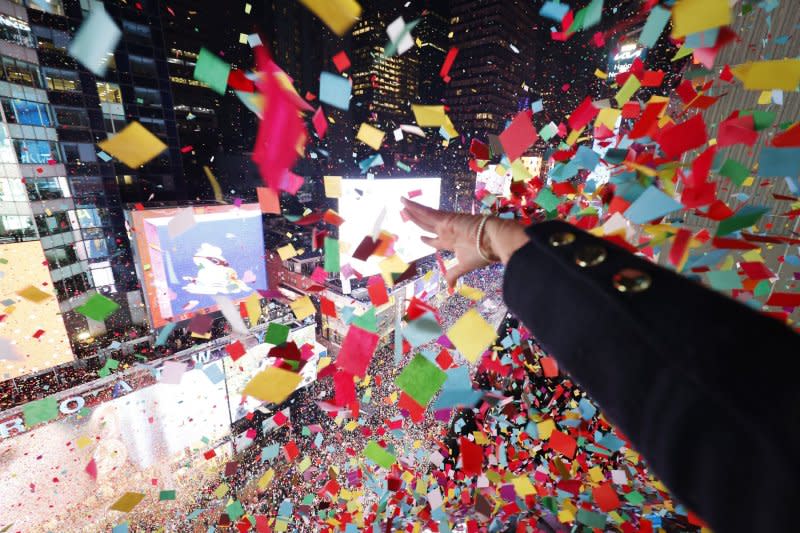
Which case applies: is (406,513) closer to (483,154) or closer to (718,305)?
(718,305)

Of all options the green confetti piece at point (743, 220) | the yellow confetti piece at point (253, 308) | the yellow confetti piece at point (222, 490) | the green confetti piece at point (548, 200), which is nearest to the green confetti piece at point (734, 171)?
the green confetti piece at point (743, 220)

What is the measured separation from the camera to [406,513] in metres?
2.33

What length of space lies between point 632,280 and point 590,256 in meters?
0.08

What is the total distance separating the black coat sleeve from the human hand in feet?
1.01

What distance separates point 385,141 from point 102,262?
380 inches

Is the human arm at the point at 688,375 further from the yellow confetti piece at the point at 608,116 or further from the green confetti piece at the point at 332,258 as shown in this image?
the green confetti piece at the point at 332,258

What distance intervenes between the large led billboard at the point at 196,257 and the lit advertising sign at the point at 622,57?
4.80m

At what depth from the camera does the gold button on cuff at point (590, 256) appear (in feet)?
1.66

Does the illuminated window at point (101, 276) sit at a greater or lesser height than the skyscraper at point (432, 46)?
lesser

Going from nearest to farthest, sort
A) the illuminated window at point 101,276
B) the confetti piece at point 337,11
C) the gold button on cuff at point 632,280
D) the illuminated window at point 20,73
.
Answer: the gold button on cuff at point 632,280 → the confetti piece at point 337,11 → the illuminated window at point 20,73 → the illuminated window at point 101,276

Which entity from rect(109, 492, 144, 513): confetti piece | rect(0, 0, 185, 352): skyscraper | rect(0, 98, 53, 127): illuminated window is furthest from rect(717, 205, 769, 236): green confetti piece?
rect(0, 98, 53, 127): illuminated window

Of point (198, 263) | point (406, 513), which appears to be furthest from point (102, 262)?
point (406, 513)

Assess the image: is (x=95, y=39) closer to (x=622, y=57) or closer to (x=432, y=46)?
(x=622, y=57)

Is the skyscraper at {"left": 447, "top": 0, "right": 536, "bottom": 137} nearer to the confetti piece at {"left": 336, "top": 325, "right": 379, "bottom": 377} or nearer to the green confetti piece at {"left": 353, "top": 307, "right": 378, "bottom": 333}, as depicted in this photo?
the green confetti piece at {"left": 353, "top": 307, "right": 378, "bottom": 333}
